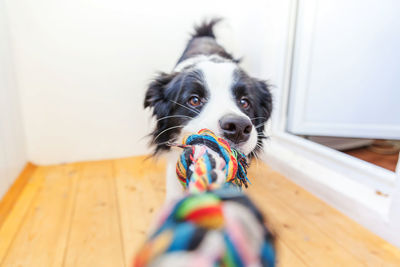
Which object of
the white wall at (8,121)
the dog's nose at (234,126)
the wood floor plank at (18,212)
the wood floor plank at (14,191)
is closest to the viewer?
the dog's nose at (234,126)

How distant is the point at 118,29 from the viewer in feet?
5.09

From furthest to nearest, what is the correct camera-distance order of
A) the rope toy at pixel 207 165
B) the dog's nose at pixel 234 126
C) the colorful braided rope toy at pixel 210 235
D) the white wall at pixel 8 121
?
1. the white wall at pixel 8 121
2. the dog's nose at pixel 234 126
3. the rope toy at pixel 207 165
4. the colorful braided rope toy at pixel 210 235

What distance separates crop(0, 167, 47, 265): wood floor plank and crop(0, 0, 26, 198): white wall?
84 mm

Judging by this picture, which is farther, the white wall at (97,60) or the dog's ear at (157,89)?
the white wall at (97,60)

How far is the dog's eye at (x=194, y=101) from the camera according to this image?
0.95 meters

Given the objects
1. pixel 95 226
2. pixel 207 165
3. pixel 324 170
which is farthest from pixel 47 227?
pixel 324 170

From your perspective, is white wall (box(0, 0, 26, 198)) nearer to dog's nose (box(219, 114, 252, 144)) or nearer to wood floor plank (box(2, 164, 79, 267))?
wood floor plank (box(2, 164, 79, 267))

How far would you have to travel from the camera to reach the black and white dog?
787 mm

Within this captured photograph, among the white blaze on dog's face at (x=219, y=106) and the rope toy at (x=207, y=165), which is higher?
the white blaze on dog's face at (x=219, y=106)

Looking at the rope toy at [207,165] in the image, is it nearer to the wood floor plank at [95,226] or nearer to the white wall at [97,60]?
the wood floor plank at [95,226]

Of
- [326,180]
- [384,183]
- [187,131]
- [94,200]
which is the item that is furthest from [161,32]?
[384,183]

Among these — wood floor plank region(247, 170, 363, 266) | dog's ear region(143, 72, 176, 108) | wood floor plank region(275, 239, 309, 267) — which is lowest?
wood floor plank region(275, 239, 309, 267)

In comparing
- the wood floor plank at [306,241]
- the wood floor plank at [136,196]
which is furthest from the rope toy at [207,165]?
the wood floor plank at [136,196]

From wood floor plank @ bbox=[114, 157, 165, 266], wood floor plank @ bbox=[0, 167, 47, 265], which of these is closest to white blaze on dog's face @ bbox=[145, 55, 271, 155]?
wood floor plank @ bbox=[114, 157, 165, 266]
